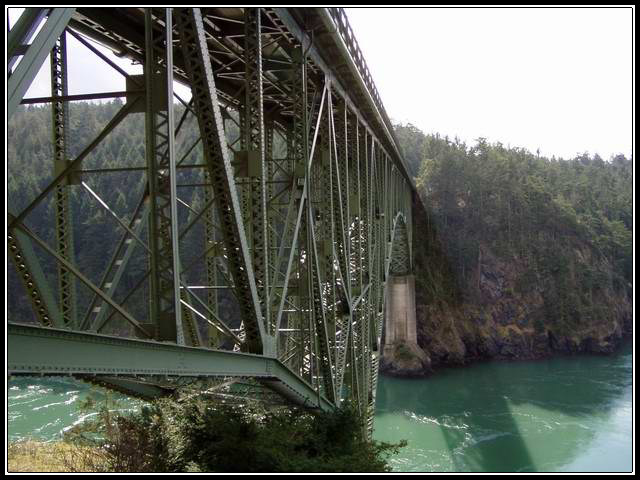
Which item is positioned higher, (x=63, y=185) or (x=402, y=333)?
(x=63, y=185)

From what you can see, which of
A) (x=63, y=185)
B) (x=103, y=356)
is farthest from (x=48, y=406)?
(x=103, y=356)

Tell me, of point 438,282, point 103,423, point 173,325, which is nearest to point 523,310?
point 438,282

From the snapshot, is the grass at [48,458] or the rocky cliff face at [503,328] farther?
the rocky cliff face at [503,328]

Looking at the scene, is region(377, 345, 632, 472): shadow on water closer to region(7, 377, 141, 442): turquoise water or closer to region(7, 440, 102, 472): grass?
region(7, 377, 141, 442): turquoise water

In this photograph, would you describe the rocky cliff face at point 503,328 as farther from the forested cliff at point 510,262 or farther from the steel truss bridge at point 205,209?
the steel truss bridge at point 205,209

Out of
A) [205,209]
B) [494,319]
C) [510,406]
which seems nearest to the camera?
[205,209]

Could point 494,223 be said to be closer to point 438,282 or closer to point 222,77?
point 438,282

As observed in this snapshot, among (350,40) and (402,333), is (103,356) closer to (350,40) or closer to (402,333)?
(350,40)

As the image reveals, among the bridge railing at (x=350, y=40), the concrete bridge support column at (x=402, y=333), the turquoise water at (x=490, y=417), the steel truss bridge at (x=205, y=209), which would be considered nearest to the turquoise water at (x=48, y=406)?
the turquoise water at (x=490, y=417)
